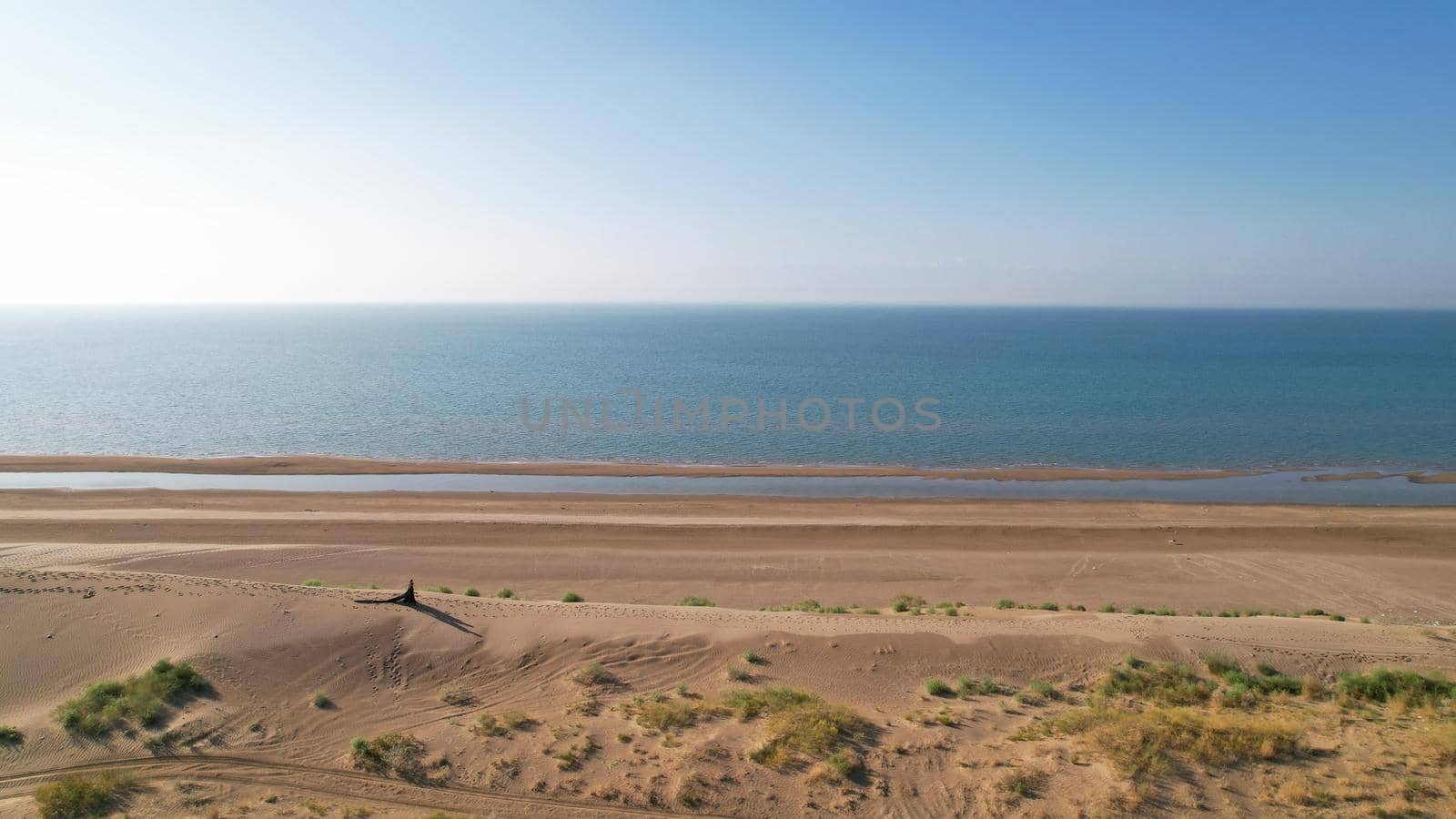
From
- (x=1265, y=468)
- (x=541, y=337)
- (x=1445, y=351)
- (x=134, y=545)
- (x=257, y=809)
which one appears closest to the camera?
(x=257, y=809)

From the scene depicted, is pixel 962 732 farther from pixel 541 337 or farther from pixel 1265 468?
pixel 541 337

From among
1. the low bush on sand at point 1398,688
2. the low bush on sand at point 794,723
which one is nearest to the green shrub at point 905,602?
the low bush on sand at point 794,723

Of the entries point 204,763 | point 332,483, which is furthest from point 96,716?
point 332,483

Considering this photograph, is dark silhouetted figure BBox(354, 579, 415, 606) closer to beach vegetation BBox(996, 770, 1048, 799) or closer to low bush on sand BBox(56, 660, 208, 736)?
low bush on sand BBox(56, 660, 208, 736)

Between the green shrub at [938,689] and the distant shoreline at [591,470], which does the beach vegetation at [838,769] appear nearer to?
the green shrub at [938,689]

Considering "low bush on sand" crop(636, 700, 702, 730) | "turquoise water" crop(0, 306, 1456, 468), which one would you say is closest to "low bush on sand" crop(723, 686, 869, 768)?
"low bush on sand" crop(636, 700, 702, 730)
